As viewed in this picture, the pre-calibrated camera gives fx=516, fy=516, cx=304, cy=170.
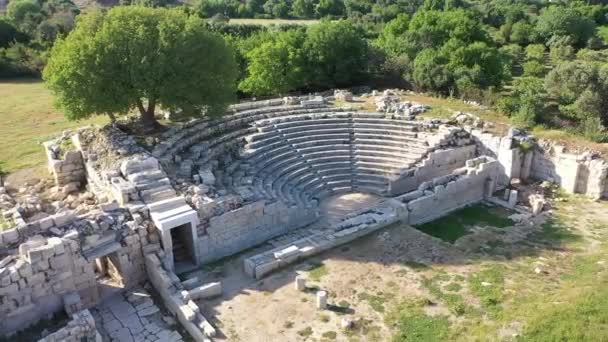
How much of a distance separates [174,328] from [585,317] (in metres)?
11.3

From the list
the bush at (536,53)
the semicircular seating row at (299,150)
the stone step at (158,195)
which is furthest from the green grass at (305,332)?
the bush at (536,53)

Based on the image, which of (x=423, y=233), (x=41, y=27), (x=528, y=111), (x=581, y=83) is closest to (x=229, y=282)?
(x=423, y=233)

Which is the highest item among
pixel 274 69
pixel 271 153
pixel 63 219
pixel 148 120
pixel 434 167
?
pixel 274 69

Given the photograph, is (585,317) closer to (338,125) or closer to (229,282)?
(229,282)

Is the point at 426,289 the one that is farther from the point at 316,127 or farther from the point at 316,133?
the point at 316,127

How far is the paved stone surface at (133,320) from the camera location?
48.0ft

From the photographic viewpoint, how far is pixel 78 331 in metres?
13.8

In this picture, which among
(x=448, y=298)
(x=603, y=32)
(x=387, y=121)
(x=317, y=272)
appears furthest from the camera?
(x=603, y=32)

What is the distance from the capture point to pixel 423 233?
20.0 m

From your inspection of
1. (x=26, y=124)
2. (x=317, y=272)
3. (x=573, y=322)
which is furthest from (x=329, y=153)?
(x=26, y=124)

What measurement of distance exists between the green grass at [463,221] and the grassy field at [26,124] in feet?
62.6

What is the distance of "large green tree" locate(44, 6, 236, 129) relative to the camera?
846 inches

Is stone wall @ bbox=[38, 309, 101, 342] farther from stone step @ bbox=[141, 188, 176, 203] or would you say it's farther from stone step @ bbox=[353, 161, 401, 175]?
stone step @ bbox=[353, 161, 401, 175]

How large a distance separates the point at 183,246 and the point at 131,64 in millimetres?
8343
